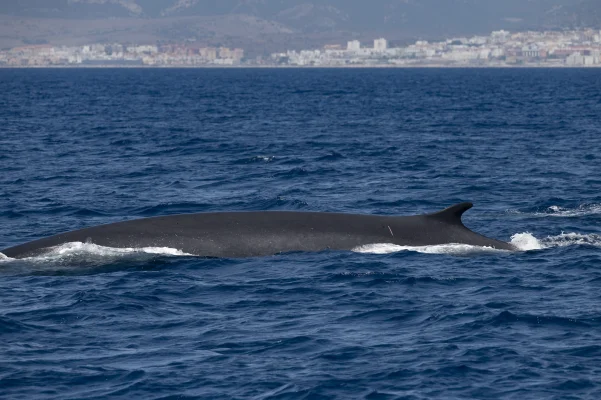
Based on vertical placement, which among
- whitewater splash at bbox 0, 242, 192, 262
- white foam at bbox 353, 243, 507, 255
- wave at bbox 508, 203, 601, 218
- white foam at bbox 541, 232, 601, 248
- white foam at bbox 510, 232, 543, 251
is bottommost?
wave at bbox 508, 203, 601, 218

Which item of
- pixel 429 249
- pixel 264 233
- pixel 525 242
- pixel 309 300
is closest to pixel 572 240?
pixel 525 242

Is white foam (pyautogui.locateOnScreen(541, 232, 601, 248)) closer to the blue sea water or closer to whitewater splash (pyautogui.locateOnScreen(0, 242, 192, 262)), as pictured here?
the blue sea water

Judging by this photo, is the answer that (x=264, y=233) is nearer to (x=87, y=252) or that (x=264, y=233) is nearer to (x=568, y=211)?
(x=87, y=252)

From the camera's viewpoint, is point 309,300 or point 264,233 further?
point 264,233

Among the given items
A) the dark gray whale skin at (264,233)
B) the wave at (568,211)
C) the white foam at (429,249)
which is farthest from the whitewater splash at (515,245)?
the wave at (568,211)

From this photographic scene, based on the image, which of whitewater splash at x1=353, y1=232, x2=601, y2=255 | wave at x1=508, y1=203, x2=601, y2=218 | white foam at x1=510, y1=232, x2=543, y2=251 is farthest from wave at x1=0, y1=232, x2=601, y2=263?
wave at x1=508, y1=203, x2=601, y2=218

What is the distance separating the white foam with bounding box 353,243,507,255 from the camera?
2072cm

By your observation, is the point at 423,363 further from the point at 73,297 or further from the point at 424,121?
the point at 424,121

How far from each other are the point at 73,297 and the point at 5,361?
10.6 ft

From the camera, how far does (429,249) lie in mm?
20953

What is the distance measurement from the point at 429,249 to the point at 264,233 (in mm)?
3176

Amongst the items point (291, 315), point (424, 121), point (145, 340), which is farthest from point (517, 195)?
point (424, 121)

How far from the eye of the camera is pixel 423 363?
1476cm

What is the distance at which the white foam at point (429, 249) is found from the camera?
20719mm
